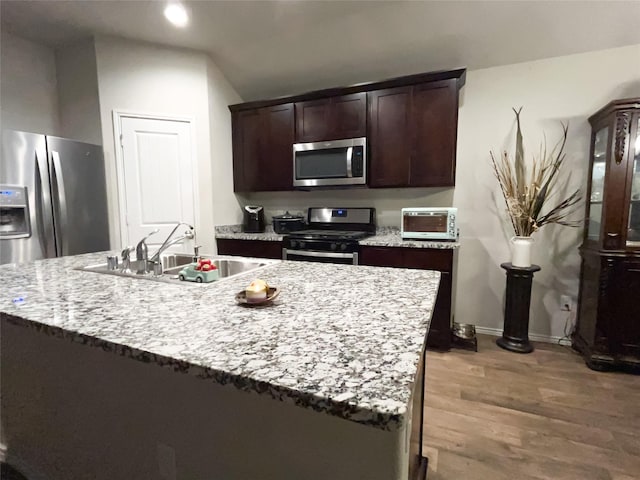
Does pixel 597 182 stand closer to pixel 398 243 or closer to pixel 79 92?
pixel 398 243

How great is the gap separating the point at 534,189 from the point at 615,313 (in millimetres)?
1038

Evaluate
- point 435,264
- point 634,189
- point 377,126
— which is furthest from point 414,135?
point 634,189

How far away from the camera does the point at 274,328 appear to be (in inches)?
32.9

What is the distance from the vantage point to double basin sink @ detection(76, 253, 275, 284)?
1.42 metres

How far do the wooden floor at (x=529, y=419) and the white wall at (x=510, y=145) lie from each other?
1.88 ft

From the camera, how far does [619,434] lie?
1675mm

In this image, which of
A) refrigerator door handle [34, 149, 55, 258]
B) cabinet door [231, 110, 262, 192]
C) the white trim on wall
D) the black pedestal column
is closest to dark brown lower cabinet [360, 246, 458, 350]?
the black pedestal column

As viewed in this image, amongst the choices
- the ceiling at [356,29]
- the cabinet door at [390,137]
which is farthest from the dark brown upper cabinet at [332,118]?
the ceiling at [356,29]

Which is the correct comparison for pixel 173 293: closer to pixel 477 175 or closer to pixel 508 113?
pixel 477 175

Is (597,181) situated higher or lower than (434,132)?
lower

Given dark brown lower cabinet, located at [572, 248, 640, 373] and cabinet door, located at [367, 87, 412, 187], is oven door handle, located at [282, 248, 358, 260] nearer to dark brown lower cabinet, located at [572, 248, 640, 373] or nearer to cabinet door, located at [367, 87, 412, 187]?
cabinet door, located at [367, 87, 412, 187]

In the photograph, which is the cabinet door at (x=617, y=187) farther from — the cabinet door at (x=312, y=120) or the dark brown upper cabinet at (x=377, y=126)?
the cabinet door at (x=312, y=120)

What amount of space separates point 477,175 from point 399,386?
9.30 feet

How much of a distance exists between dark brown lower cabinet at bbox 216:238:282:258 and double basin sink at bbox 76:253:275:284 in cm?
119
